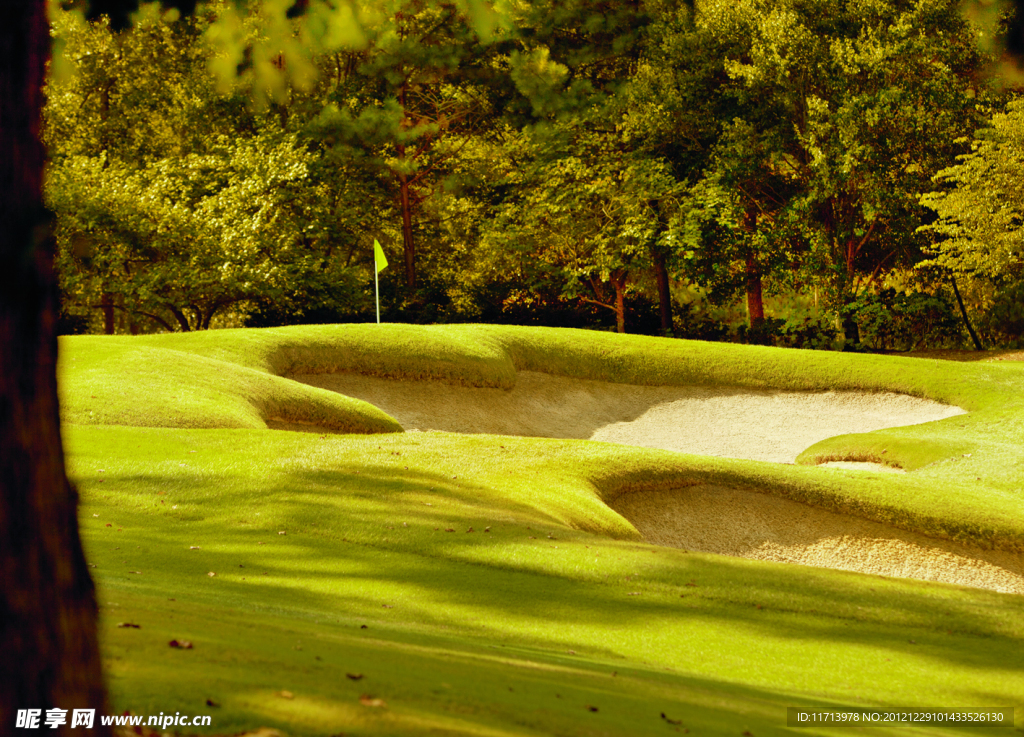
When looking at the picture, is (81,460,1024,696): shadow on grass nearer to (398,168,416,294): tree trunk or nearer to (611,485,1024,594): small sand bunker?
(611,485,1024,594): small sand bunker

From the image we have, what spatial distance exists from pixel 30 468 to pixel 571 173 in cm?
3419

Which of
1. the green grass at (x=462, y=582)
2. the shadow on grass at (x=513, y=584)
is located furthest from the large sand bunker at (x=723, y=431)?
the shadow on grass at (x=513, y=584)

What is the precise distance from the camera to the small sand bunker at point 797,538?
1305cm

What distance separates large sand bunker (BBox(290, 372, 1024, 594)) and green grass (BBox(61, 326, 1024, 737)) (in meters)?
0.37

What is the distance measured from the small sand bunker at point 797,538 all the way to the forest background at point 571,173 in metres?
17.7

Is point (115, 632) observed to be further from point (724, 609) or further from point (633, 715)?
point (724, 609)

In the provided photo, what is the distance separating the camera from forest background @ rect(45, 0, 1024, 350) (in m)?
31.6

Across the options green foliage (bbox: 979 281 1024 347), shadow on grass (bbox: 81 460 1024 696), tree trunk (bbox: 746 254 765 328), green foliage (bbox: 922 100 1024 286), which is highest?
green foliage (bbox: 922 100 1024 286)

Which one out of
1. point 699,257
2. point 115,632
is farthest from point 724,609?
point 699,257

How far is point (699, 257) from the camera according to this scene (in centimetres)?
3431

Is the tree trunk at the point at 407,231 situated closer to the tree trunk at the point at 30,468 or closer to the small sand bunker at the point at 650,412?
the small sand bunker at the point at 650,412

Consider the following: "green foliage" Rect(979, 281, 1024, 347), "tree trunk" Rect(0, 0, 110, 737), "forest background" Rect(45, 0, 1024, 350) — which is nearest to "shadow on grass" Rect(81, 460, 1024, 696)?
"tree trunk" Rect(0, 0, 110, 737)

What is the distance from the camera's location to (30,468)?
129 inches

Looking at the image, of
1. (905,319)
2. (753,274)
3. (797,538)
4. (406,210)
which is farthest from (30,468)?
(905,319)
